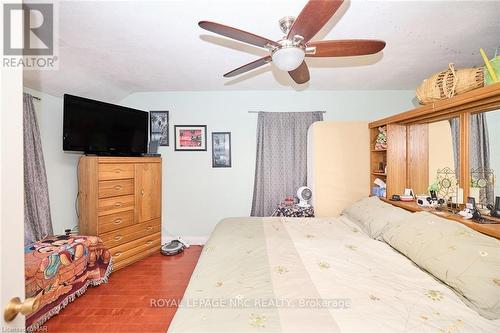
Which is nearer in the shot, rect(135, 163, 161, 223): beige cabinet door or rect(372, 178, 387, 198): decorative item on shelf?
rect(372, 178, 387, 198): decorative item on shelf

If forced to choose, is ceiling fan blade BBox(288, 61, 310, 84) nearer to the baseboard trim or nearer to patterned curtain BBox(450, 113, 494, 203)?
patterned curtain BBox(450, 113, 494, 203)

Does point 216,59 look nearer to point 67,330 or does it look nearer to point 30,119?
point 30,119

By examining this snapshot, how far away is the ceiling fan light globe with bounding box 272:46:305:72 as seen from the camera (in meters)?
1.39

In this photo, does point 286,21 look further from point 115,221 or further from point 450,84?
point 115,221

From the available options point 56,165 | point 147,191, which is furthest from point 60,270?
point 56,165

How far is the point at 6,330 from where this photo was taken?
641mm

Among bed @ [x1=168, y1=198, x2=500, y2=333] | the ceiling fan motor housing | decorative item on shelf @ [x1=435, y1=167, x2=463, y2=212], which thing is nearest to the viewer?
bed @ [x1=168, y1=198, x2=500, y2=333]

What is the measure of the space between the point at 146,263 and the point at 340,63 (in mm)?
3444

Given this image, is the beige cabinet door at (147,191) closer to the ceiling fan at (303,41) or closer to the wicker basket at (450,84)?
the ceiling fan at (303,41)

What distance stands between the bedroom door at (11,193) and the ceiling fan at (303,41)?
35.7 inches

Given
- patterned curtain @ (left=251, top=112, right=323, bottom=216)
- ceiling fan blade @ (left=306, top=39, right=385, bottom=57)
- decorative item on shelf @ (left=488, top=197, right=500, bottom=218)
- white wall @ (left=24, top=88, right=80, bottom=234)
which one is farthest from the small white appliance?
white wall @ (left=24, top=88, right=80, bottom=234)

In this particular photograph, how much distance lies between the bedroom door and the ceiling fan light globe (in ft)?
3.96

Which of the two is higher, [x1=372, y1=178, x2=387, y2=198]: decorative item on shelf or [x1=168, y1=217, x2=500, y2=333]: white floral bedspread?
[x1=372, y1=178, x2=387, y2=198]: decorative item on shelf

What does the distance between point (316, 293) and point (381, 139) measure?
8.06 feet
